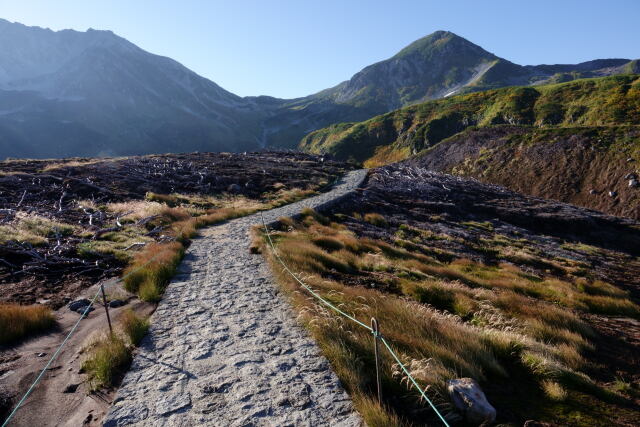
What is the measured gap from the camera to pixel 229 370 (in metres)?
5.76

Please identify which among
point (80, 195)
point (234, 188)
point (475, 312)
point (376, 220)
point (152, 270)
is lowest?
point (376, 220)

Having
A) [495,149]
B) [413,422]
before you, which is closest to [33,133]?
[495,149]

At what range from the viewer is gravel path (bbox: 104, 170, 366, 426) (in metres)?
4.69

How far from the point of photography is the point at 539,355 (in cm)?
595

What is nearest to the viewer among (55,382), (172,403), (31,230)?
(172,403)

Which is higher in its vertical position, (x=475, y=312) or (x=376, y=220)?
(x=475, y=312)

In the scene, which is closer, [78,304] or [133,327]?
[133,327]

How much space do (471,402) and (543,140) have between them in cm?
6243

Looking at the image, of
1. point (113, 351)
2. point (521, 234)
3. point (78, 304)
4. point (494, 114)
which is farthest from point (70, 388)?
point (494, 114)

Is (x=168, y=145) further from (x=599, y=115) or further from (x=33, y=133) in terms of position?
(x=599, y=115)

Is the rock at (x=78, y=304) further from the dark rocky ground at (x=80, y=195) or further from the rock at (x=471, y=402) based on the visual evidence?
the rock at (x=471, y=402)

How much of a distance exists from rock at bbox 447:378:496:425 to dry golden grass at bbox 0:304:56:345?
29.5ft

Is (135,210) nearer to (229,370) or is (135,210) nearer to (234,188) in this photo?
(234,188)

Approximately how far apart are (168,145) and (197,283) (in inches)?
8049
